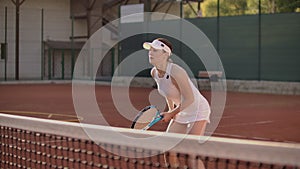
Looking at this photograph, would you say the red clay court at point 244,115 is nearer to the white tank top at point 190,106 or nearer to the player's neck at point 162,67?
the white tank top at point 190,106

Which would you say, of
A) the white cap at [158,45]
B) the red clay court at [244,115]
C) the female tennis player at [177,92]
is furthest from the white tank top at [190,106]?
the red clay court at [244,115]

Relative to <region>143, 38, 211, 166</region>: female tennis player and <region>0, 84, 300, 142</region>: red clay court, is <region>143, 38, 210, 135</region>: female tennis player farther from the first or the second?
<region>0, 84, 300, 142</region>: red clay court

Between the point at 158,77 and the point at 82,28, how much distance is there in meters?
34.2

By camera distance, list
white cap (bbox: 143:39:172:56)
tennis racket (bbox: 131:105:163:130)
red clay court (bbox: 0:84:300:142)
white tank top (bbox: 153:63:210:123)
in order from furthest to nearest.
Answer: red clay court (bbox: 0:84:300:142) → tennis racket (bbox: 131:105:163:130) → white tank top (bbox: 153:63:210:123) → white cap (bbox: 143:39:172:56)

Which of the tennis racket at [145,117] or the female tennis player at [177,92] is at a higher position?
the female tennis player at [177,92]

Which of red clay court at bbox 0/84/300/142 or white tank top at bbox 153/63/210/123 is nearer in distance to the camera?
white tank top at bbox 153/63/210/123

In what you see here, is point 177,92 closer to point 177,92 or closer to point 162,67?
point 177,92

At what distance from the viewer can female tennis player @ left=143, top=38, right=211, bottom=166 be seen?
4.93m

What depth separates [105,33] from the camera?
38.1 meters

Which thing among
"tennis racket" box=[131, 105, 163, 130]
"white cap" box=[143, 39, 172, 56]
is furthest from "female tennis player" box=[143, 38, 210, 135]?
"tennis racket" box=[131, 105, 163, 130]

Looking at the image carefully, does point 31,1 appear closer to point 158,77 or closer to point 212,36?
point 212,36

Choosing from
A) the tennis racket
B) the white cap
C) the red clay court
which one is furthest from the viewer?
the red clay court

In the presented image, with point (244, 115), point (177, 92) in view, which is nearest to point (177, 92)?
point (177, 92)

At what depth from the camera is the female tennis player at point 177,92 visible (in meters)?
4.93
